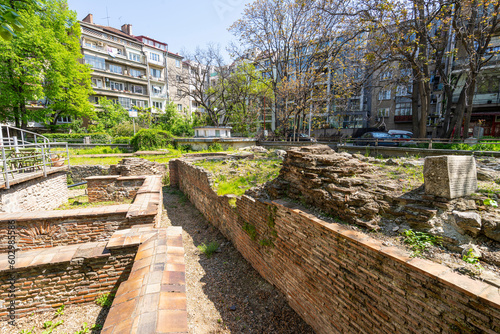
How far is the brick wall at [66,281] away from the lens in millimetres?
3191

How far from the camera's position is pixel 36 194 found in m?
7.57

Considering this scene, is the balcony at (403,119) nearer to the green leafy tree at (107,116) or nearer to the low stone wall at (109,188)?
the low stone wall at (109,188)

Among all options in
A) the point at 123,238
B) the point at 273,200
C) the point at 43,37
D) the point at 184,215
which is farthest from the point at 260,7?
the point at 123,238

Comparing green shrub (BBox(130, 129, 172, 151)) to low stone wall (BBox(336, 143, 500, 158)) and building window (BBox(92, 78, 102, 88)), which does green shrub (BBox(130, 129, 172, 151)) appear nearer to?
building window (BBox(92, 78, 102, 88))

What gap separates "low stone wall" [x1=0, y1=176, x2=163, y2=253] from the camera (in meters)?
4.77

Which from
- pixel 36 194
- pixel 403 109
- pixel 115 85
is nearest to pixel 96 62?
pixel 115 85

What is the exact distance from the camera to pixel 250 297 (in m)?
4.50

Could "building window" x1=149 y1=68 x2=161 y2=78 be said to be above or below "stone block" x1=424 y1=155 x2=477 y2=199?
above

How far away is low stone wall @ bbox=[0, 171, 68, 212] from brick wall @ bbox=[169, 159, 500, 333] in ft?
21.7

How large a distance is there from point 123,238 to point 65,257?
0.76 meters

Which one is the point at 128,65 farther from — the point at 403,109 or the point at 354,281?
the point at 354,281

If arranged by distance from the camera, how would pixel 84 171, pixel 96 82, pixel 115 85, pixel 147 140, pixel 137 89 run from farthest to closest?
pixel 137 89 < pixel 115 85 < pixel 96 82 < pixel 147 140 < pixel 84 171

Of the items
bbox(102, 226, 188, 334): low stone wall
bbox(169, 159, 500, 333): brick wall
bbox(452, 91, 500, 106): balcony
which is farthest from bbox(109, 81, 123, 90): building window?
bbox(452, 91, 500, 106): balcony

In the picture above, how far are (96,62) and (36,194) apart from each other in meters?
30.5
